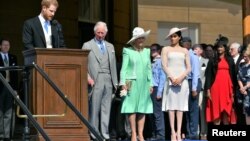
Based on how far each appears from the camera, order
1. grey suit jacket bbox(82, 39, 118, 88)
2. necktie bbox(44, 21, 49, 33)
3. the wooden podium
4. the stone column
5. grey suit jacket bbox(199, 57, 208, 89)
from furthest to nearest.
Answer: the stone column < grey suit jacket bbox(199, 57, 208, 89) < grey suit jacket bbox(82, 39, 118, 88) < necktie bbox(44, 21, 49, 33) < the wooden podium

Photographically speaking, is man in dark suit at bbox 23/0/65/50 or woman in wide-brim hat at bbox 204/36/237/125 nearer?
man in dark suit at bbox 23/0/65/50

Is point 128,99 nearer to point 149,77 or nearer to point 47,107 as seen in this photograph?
point 149,77

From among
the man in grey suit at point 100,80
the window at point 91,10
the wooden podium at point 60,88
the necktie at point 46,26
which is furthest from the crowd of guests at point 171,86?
the window at point 91,10

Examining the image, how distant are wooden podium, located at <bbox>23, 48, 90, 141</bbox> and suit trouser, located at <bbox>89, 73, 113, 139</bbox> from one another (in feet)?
4.13

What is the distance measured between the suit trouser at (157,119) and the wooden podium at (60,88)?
3059mm

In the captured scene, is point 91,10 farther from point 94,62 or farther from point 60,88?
point 60,88

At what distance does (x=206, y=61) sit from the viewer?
47.8 ft

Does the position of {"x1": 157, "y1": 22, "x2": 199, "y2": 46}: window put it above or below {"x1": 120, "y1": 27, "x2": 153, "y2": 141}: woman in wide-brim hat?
above

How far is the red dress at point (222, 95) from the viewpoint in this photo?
13688 mm

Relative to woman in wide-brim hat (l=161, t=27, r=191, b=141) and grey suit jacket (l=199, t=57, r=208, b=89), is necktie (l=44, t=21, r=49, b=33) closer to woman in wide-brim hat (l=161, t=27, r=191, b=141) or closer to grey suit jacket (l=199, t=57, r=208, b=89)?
woman in wide-brim hat (l=161, t=27, r=191, b=141)

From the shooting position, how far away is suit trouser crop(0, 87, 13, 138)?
511 inches

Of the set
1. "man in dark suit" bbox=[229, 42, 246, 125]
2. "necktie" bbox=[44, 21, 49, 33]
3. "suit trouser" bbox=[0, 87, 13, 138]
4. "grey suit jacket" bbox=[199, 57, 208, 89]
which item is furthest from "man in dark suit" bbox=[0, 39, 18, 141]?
"man in dark suit" bbox=[229, 42, 246, 125]

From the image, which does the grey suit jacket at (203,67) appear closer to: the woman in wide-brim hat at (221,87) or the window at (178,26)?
the woman in wide-brim hat at (221,87)

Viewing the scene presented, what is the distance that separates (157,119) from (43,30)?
3665 millimetres
